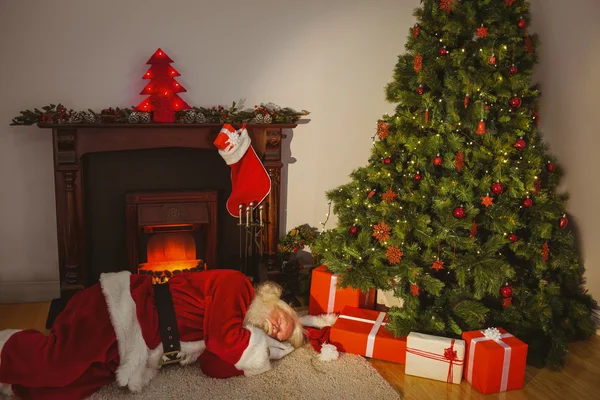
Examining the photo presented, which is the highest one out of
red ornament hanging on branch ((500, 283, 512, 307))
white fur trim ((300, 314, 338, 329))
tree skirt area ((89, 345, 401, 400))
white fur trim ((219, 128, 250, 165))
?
white fur trim ((219, 128, 250, 165))

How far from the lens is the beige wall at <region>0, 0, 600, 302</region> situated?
11.0ft

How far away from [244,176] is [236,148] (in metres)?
0.24

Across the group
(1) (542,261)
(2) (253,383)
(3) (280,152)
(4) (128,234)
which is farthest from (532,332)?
(4) (128,234)

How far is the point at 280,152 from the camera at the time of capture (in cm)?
375

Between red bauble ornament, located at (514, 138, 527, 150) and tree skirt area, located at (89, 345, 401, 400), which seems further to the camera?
red bauble ornament, located at (514, 138, 527, 150)

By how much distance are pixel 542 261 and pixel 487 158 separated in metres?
0.67

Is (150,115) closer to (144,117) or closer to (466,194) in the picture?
(144,117)

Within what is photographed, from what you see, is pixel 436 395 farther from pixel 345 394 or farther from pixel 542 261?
pixel 542 261

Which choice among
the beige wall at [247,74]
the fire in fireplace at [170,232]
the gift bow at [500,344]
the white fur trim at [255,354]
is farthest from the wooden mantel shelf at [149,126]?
the gift bow at [500,344]

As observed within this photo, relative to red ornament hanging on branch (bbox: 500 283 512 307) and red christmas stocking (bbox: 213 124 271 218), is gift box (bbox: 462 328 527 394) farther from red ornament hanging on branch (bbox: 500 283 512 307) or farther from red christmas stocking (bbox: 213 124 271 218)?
red christmas stocking (bbox: 213 124 271 218)

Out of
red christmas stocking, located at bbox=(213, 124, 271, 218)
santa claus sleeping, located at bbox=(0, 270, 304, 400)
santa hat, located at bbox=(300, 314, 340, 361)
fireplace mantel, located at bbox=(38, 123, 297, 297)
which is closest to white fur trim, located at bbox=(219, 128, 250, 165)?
red christmas stocking, located at bbox=(213, 124, 271, 218)

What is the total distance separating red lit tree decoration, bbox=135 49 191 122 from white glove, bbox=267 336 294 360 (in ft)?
5.19

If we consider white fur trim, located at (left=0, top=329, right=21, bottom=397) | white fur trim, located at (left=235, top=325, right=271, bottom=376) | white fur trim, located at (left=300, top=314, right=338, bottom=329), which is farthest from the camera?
white fur trim, located at (left=300, top=314, right=338, bottom=329)

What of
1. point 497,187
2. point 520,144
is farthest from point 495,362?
point 520,144
